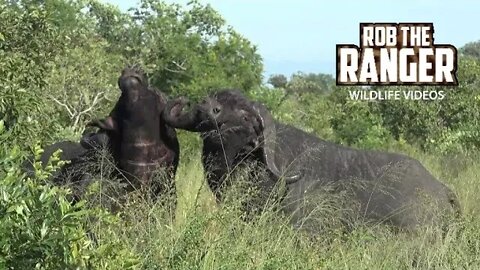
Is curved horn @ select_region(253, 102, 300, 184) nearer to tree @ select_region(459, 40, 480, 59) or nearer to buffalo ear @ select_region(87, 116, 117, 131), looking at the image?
buffalo ear @ select_region(87, 116, 117, 131)

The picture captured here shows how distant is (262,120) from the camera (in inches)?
327

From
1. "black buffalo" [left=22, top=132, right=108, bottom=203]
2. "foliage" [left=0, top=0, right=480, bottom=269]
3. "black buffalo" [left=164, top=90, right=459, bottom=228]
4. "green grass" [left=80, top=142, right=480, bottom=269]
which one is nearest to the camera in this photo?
"foliage" [left=0, top=0, right=480, bottom=269]

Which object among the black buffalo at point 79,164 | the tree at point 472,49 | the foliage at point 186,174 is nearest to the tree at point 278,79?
the tree at point 472,49

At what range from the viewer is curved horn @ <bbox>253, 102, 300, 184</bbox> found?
26.6 feet

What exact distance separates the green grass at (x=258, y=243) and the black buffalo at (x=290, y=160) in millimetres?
714

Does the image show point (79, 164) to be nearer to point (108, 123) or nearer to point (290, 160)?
point (108, 123)

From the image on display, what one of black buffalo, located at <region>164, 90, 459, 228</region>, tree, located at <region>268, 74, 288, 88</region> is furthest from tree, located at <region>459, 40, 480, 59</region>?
black buffalo, located at <region>164, 90, 459, 228</region>

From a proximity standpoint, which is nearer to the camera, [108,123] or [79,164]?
[79,164]

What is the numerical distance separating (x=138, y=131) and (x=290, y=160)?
140cm

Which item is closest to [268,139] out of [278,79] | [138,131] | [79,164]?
[138,131]

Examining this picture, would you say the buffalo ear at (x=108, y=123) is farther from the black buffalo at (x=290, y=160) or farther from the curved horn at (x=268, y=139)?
the curved horn at (x=268, y=139)

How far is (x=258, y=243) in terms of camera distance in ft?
19.2

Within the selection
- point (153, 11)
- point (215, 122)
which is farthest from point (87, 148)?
point (153, 11)

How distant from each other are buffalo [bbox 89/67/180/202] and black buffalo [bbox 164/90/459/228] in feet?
0.53
